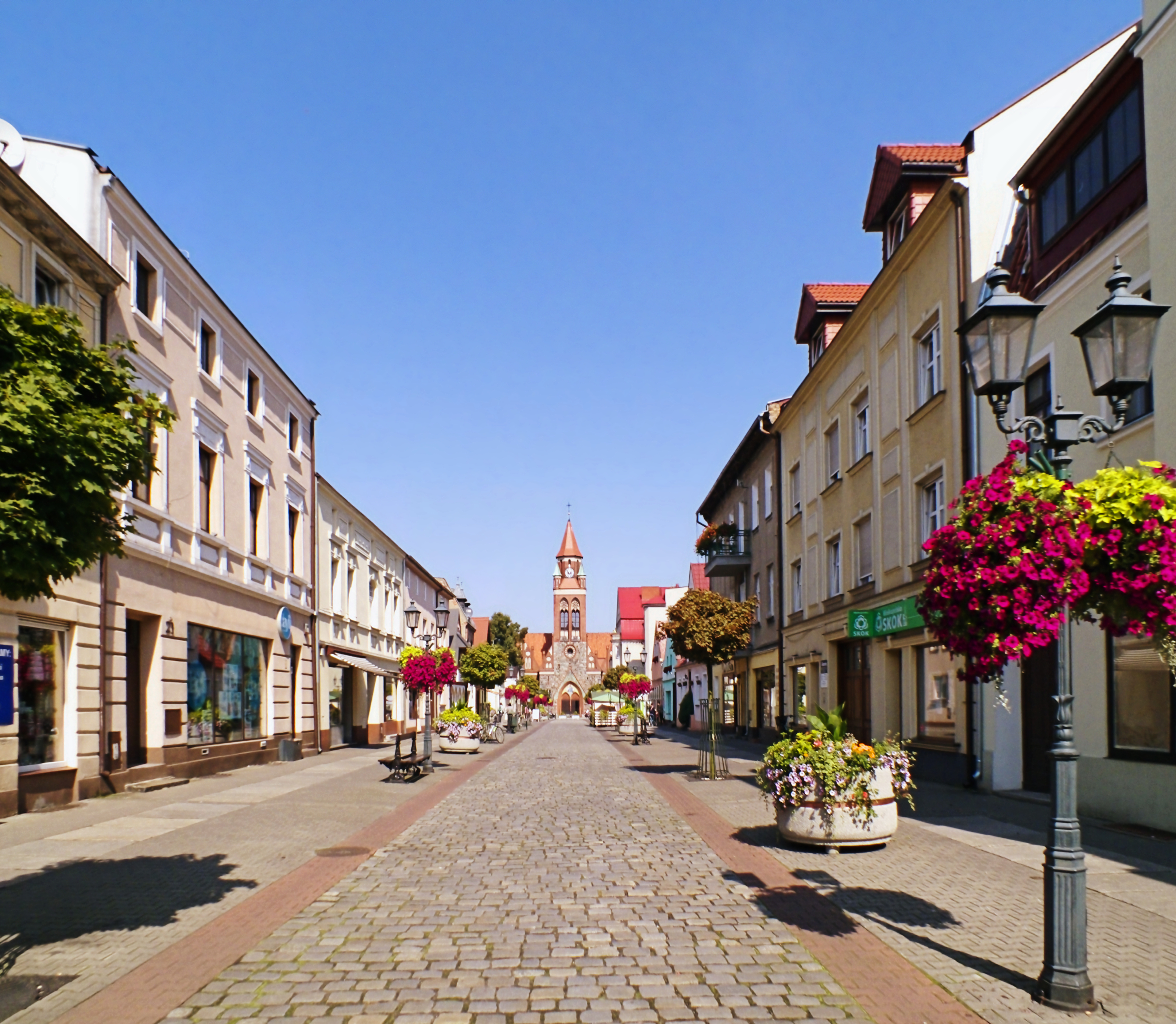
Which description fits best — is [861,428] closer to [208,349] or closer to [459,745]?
[208,349]

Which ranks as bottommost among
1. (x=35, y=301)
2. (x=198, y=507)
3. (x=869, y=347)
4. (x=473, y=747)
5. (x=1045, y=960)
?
(x=473, y=747)

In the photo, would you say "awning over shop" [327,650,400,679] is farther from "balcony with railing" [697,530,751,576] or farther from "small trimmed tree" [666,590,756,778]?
"balcony with railing" [697,530,751,576]

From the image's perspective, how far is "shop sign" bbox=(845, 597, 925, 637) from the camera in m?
19.4

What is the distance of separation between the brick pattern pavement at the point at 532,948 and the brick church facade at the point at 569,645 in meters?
110

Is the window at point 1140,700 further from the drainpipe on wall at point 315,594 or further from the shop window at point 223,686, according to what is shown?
the drainpipe on wall at point 315,594

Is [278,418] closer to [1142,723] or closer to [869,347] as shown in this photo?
[869,347]

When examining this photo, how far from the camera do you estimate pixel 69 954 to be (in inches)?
264

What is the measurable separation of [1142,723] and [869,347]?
12364 millimetres

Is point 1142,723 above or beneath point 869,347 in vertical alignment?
beneath

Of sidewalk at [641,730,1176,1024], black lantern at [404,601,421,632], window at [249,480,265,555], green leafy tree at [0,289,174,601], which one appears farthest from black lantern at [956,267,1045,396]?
black lantern at [404,601,421,632]

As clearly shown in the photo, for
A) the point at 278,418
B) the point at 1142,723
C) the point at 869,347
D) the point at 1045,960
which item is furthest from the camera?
the point at 278,418

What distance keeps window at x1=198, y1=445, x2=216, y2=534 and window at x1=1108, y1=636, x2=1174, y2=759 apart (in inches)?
646

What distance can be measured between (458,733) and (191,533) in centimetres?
1357

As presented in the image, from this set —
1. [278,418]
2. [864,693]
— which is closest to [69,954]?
[864,693]
